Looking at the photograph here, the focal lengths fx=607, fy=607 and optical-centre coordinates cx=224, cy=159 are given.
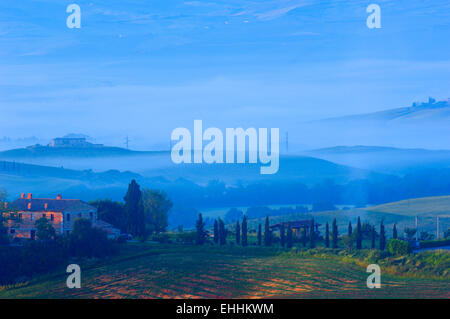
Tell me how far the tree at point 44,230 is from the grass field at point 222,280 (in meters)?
7.21

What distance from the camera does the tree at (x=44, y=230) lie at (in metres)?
58.8

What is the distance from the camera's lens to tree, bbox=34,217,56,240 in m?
58.8

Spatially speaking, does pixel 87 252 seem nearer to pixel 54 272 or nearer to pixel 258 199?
pixel 54 272

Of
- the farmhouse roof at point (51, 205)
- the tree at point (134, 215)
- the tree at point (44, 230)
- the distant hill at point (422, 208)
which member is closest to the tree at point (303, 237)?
the tree at point (134, 215)

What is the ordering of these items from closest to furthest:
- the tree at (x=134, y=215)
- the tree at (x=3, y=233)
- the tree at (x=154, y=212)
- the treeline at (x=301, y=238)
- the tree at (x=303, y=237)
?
the tree at (x=3, y=233) → the treeline at (x=301, y=238) → the tree at (x=303, y=237) → the tree at (x=134, y=215) → the tree at (x=154, y=212)

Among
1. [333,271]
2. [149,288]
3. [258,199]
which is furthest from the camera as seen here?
[258,199]

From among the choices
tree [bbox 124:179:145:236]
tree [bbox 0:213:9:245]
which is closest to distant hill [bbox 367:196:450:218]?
tree [bbox 124:179:145:236]

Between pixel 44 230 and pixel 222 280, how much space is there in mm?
21189

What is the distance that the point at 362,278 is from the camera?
47.9 metres

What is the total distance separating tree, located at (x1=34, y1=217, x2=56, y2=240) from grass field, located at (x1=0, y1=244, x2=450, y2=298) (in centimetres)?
721

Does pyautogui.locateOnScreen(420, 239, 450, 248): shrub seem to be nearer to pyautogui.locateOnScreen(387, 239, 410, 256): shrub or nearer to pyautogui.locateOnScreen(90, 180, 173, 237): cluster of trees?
pyautogui.locateOnScreen(387, 239, 410, 256): shrub

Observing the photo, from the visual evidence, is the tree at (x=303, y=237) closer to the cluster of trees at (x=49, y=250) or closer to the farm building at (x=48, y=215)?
the cluster of trees at (x=49, y=250)
